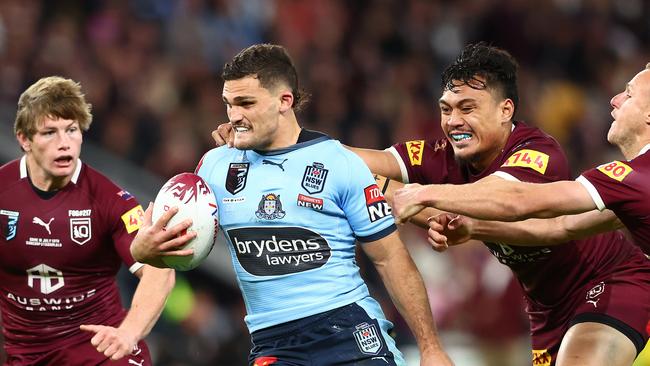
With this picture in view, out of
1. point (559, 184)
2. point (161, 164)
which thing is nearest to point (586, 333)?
point (559, 184)

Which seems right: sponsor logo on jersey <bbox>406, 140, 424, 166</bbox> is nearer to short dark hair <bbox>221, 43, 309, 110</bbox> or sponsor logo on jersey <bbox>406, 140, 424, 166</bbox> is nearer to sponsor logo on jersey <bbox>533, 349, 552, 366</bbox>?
short dark hair <bbox>221, 43, 309, 110</bbox>

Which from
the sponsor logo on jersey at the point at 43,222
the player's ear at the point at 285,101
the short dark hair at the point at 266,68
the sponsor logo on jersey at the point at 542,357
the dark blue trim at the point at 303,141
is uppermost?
the short dark hair at the point at 266,68

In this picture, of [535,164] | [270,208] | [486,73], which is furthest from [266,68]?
[535,164]

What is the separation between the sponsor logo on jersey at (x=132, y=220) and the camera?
672 centimetres

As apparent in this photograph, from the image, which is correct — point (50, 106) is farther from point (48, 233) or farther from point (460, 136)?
point (460, 136)

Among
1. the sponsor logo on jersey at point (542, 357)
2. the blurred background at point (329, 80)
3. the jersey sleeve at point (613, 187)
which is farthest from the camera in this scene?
the blurred background at point (329, 80)

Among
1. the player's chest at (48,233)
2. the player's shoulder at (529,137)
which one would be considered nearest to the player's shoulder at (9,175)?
the player's chest at (48,233)

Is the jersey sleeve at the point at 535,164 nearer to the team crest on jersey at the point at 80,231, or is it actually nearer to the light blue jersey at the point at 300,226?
the light blue jersey at the point at 300,226

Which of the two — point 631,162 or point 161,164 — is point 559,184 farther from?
point 161,164

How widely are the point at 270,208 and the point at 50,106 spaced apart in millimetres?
1660

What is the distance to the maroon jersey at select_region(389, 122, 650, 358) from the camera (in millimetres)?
6512

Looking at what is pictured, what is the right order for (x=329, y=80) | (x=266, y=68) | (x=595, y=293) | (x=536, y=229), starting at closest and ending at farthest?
(x=266, y=68), (x=536, y=229), (x=595, y=293), (x=329, y=80)

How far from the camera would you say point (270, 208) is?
5941 millimetres

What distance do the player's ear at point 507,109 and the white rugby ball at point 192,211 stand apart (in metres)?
1.86
